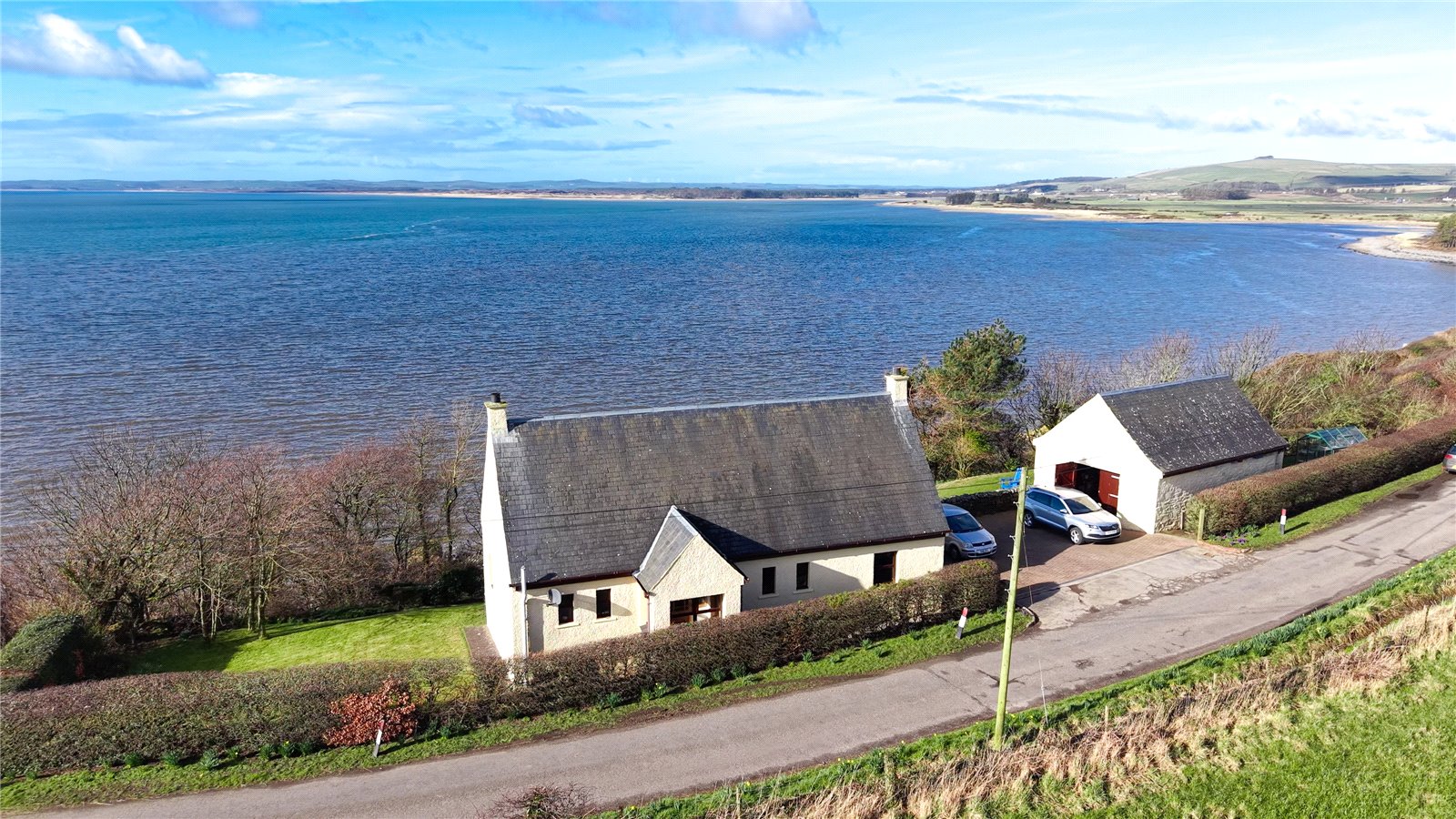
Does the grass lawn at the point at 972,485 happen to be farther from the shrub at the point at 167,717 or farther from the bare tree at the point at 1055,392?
the shrub at the point at 167,717

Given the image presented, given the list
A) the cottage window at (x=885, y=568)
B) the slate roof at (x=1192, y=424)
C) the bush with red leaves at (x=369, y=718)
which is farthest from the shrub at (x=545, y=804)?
the slate roof at (x=1192, y=424)

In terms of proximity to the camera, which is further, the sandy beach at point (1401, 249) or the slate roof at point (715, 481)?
the sandy beach at point (1401, 249)

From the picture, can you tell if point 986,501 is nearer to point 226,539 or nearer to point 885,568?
point 885,568

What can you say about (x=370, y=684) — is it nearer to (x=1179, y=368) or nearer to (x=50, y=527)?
(x=50, y=527)

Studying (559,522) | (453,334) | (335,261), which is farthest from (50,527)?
(335,261)

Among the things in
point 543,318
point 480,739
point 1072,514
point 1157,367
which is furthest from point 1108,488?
point 543,318

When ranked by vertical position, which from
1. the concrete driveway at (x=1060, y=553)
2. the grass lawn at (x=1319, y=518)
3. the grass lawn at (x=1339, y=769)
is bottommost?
the concrete driveway at (x=1060, y=553)
